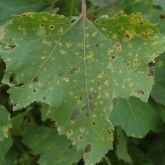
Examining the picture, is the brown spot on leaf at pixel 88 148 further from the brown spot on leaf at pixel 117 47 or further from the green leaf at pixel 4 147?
the green leaf at pixel 4 147

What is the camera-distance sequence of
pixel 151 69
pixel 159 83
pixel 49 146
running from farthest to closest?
pixel 49 146 → pixel 159 83 → pixel 151 69

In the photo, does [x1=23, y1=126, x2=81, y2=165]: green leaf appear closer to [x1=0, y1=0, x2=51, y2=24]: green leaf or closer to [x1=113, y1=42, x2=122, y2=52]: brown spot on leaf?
[x1=0, y1=0, x2=51, y2=24]: green leaf

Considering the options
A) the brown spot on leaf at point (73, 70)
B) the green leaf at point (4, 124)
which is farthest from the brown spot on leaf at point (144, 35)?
the green leaf at point (4, 124)

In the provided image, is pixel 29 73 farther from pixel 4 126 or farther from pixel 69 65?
pixel 4 126

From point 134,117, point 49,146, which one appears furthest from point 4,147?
point 134,117

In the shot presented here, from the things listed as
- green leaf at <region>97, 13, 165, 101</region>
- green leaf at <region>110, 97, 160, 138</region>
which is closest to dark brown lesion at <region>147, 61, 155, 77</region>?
green leaf at <region>97, 13, 165, 101</region>

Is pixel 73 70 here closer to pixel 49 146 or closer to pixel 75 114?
pixel 75 114

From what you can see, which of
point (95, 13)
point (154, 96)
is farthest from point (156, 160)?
point (95, 13)
